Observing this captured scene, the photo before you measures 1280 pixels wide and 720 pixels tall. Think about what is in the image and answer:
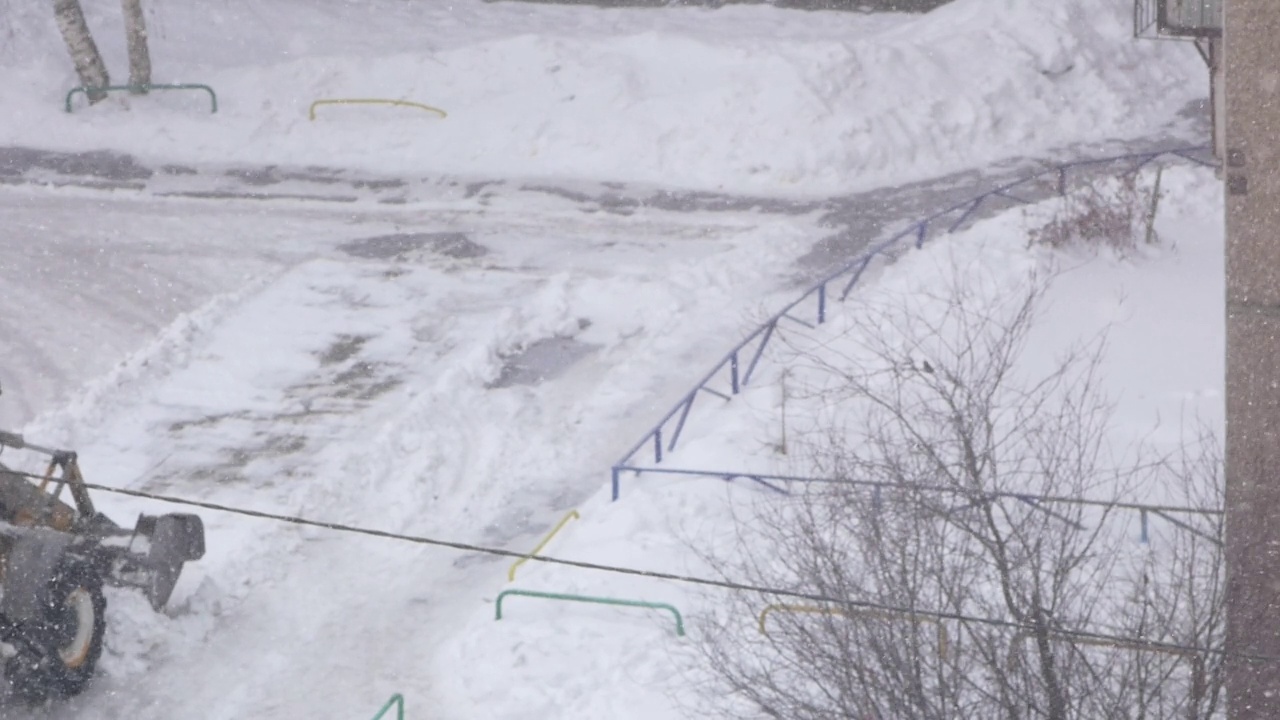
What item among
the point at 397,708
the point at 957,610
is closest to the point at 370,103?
the point at 397,708

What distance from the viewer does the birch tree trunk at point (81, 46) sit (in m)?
23.3

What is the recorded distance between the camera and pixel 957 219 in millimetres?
19344

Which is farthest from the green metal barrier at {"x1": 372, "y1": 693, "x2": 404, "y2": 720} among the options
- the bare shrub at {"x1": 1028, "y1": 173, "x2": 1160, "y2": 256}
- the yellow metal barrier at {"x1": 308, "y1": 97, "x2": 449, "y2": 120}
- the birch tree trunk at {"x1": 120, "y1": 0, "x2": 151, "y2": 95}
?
the birch tree trunk at {"x1": 120, "y1": 0, "x2": 151, "y2": 95}

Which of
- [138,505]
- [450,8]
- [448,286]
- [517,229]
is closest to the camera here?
[138,505]

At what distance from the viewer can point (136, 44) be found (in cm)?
2350

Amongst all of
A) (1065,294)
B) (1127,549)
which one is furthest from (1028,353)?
(1127,549)

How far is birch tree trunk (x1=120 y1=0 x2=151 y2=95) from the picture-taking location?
23250 mm

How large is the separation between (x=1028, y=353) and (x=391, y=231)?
8.78 meters

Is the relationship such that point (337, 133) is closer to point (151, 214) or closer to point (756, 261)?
point (151, 214)

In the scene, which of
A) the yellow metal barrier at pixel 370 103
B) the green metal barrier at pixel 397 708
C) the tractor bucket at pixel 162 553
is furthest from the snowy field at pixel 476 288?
the tractor bucket at pixel 162 553

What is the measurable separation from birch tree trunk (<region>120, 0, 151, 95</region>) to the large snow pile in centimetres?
39

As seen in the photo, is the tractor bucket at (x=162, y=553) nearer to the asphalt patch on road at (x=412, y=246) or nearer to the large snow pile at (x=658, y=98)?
the asphalt patch on road at (x=412, y=246)

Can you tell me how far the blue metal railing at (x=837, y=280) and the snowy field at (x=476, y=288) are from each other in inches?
10.8

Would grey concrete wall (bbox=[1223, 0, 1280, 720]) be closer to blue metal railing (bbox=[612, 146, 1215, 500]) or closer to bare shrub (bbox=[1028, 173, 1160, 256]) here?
blue metal railing (bbox=[612, 146, 1215, 500])
